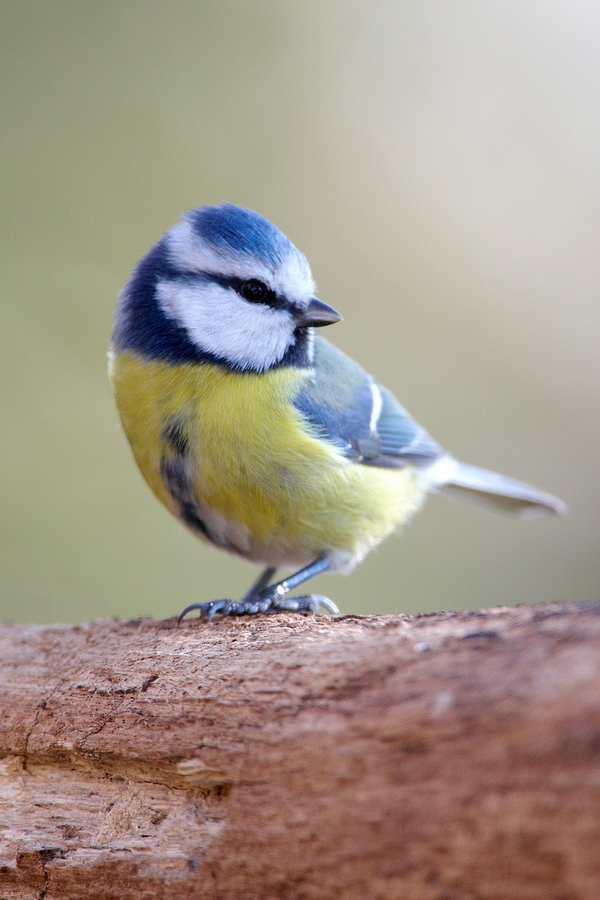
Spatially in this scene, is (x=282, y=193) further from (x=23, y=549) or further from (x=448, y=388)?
(x=23, y=549)

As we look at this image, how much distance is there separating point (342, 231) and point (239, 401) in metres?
2.60

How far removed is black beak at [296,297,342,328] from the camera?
5.84 feet

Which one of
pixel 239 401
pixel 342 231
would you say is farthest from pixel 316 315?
pixel 342 231

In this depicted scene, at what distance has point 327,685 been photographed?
1079 mm

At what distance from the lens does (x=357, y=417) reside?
80.7 inches

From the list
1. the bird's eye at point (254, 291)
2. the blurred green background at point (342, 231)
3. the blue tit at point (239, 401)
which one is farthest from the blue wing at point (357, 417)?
the blurred green background at point (342, 231)

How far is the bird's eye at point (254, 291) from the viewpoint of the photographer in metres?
1.76

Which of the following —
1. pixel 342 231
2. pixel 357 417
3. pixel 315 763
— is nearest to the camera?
pixel 315 763

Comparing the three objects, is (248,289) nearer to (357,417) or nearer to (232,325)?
(232,325)

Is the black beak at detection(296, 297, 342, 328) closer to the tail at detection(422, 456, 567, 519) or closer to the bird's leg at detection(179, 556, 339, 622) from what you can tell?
the bird's leg at detection(179, 556, 339, 622)

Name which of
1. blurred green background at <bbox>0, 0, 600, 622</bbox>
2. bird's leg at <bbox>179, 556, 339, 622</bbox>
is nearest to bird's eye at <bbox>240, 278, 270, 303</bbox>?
bird's leg at <bbox>179, 556, 339, 622</bbox>

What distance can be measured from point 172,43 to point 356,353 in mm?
1715

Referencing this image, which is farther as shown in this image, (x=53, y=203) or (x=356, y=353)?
(x=356, y=353)

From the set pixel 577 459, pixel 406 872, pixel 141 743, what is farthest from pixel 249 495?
pixel 577 459
